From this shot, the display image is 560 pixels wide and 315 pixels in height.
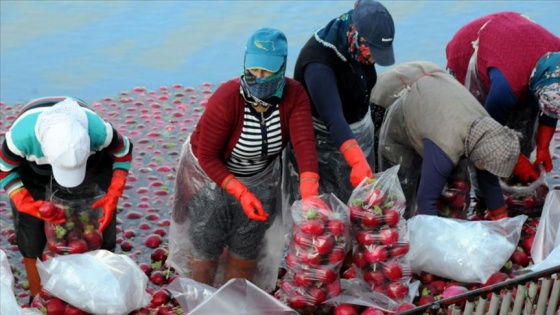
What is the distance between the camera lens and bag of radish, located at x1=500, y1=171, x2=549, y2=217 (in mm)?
4195

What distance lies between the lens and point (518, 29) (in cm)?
387

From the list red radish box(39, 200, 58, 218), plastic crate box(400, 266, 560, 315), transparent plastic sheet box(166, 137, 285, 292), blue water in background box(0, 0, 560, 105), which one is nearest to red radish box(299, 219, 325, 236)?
transparent plastic sheet box(166, 137, 285, 292)

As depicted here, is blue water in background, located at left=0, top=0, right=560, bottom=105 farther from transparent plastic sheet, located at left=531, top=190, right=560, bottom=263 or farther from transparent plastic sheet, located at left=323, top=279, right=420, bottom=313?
transparent plastic sheet, located at left=323, top=279, right=420, bottom=313

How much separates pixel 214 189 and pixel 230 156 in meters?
0.19

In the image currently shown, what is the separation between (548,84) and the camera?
3.63m

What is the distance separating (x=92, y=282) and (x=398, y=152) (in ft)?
4.70

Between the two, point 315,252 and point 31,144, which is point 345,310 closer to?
point 315,252

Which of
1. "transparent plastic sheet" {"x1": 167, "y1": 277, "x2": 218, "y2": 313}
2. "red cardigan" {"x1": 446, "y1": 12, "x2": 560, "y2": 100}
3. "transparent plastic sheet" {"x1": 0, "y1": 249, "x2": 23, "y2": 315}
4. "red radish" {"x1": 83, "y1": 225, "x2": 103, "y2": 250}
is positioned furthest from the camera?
"red cardigan" {"x1": 446, "y1": 12, "x2": 560, "y2": 100}

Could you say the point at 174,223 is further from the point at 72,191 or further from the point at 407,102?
the point at 407,102

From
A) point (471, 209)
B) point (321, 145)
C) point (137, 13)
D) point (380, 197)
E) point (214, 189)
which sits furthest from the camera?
point (137, 13)

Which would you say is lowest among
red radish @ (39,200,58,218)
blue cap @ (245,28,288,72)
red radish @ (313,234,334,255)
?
red radish @ (39,200,58,218)

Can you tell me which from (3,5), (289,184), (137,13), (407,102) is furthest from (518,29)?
(3,5)

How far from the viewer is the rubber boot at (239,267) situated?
3.59 m

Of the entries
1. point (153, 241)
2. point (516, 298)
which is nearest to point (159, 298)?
point (153, 241)
